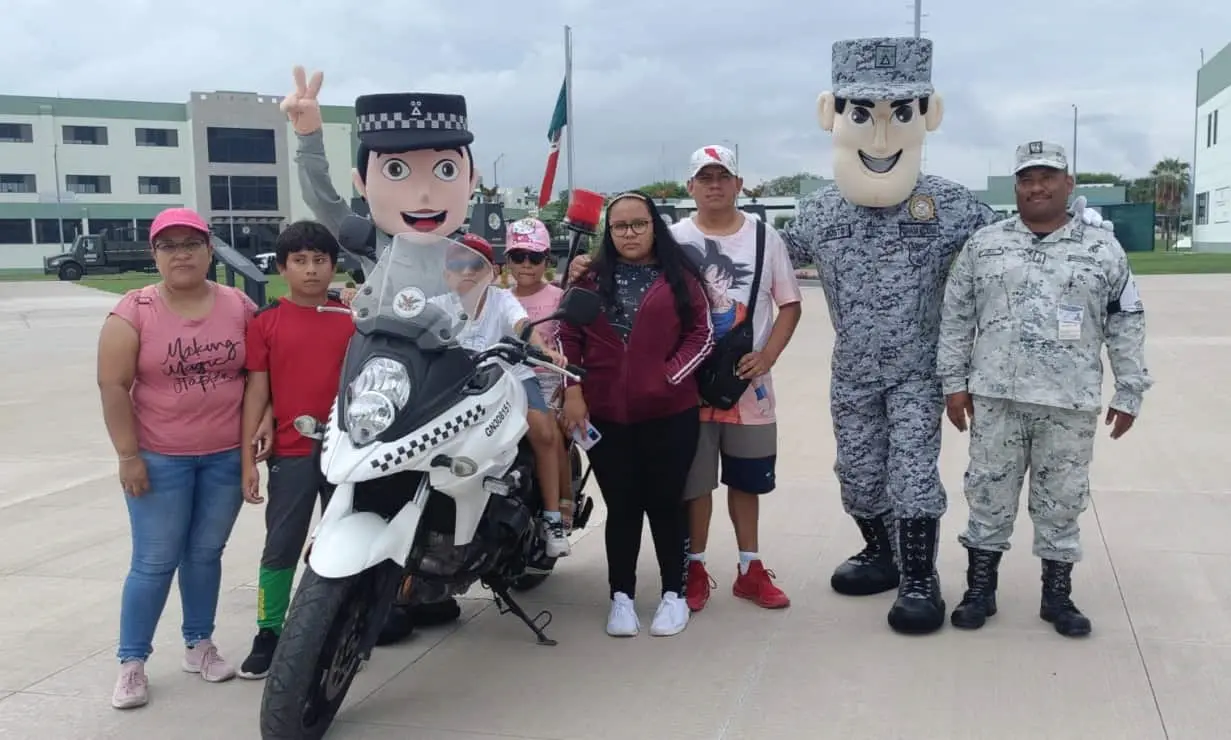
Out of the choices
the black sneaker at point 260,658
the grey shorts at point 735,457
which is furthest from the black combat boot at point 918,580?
the black sneaker at point 260,658

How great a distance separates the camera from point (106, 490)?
6.31 m

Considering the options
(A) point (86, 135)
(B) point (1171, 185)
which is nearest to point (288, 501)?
(A) point (86, 135)

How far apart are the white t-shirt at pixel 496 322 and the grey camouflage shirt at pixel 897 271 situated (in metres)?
1.26

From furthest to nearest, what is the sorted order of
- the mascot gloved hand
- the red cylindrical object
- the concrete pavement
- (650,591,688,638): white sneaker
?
the red cylindrical object, (650,591,688,638): white sneaker, the mascot gloved hand, the concrete pavement

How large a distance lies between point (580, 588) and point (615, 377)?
1200 mm

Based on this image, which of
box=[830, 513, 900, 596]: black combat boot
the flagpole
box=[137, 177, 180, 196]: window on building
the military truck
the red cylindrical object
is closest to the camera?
box=[830, 513, 900, 596]: black combat boot

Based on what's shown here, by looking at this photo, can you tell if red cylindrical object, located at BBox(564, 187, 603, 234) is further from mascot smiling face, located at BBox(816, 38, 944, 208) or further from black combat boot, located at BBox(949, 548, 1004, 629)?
black combat boot, located at BBox(949, 548, 1004, 629)

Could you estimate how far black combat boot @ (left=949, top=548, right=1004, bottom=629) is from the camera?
157 inches

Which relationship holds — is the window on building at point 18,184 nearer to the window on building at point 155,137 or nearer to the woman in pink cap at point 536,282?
the window on building at point 155,137

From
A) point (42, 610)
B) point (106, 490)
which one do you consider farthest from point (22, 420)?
point (42, 610)

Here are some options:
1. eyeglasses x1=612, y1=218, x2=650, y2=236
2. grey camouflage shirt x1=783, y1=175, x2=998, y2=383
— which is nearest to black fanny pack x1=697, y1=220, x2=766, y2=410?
grey camouflage shirt x1=783, y1=175, x2=998, y2=383

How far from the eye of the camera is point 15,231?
179 feet

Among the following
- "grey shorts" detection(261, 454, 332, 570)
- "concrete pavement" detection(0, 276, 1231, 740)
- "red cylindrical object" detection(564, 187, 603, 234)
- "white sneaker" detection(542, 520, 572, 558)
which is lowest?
"concrete pavement" detection(0, 276, 1231, 740)

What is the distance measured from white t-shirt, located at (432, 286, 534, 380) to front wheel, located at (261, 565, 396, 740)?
0.80 m
